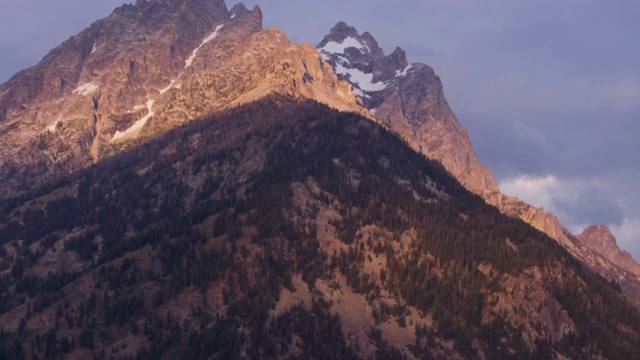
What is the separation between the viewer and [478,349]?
199250 millimetres

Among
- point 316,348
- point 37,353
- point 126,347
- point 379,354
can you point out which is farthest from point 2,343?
point 379,354

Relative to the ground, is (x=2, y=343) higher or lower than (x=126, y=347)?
higher

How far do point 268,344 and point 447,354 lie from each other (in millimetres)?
51912

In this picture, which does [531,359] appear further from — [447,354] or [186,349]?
[186,349]

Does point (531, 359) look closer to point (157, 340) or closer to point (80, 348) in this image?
point (157, 340)

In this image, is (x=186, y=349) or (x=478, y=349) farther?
(x=478, y=349)

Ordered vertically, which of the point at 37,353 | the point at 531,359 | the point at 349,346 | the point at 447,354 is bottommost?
the point at 531,359

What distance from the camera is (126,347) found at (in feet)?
625

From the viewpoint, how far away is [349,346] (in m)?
196

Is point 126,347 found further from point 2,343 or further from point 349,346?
point 349,346

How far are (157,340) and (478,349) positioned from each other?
9295 centimetres

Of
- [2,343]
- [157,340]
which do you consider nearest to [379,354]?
[157,340]

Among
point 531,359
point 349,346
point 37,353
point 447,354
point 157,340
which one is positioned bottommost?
point 531,359

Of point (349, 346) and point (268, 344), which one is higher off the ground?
point (268, 344)
